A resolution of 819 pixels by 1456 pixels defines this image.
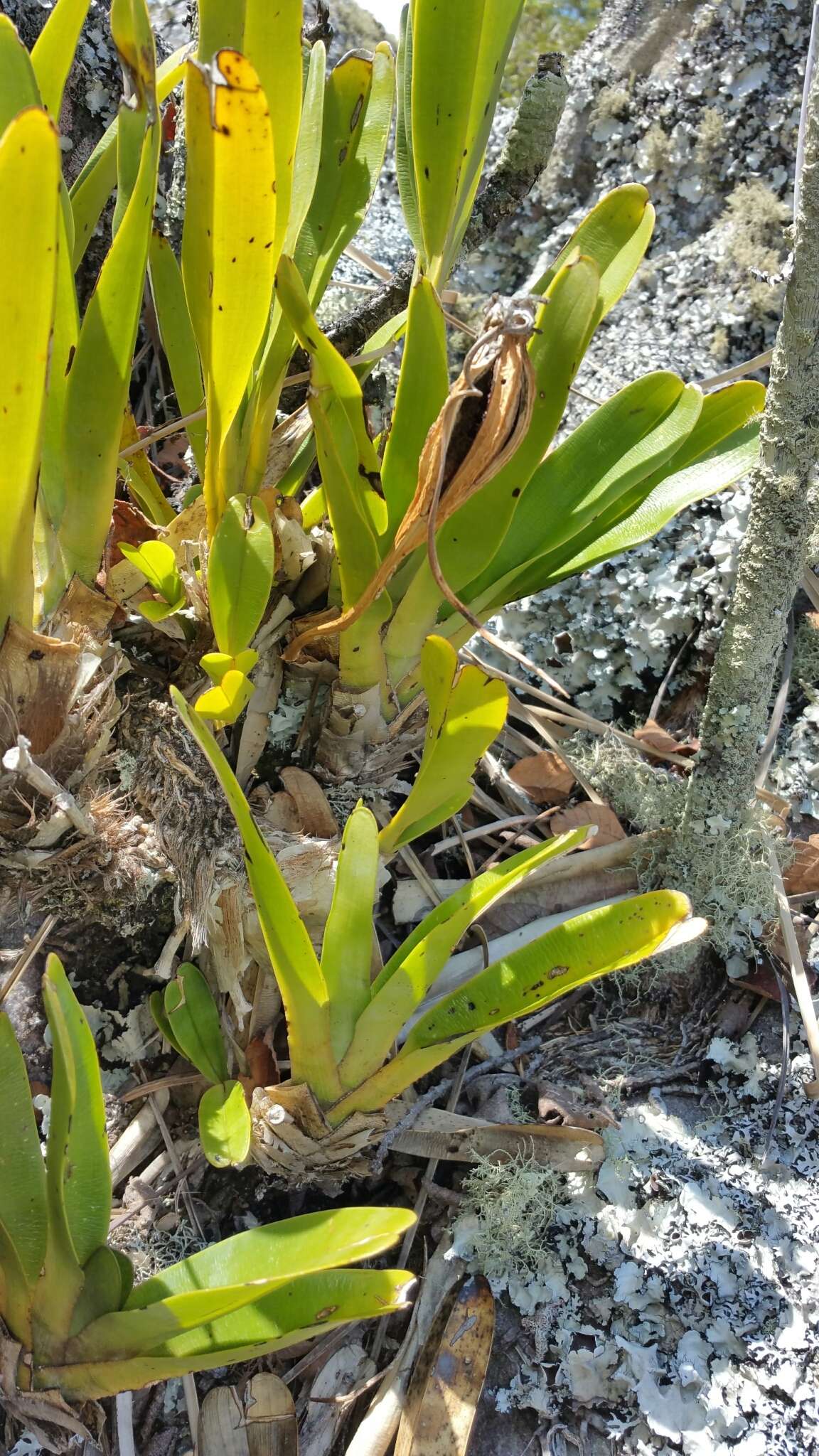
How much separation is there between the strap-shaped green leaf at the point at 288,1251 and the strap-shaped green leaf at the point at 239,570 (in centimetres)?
40

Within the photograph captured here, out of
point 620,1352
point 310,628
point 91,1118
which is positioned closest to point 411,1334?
point 620,1352

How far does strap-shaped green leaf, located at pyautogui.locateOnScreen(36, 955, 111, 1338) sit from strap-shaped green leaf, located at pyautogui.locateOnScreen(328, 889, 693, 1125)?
179mm

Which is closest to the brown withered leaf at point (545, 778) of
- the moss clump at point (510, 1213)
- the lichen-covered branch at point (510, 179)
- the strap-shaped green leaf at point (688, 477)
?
the strap-shaped green leaf at point (688, 477)

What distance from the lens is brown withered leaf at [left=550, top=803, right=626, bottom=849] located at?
1.04 metres

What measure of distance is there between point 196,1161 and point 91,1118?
0.26 meters

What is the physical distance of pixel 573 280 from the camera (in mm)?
672

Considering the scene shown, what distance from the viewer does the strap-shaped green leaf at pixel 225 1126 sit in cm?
68

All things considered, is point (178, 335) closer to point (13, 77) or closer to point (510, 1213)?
point (13, 77)

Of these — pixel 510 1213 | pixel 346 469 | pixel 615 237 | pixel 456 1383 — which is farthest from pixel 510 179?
pixel 456 1383

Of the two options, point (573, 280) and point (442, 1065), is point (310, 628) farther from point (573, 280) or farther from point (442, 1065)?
point (442, 1065)

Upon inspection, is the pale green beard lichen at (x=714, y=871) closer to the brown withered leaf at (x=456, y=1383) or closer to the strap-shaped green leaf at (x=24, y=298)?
the brown withered leaf at (x=456, y=1383)

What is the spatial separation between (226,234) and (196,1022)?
0.61 m

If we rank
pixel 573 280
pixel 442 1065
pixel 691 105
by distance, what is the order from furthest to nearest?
pixel 691 105, pixel 442 1065, pixel 573 280

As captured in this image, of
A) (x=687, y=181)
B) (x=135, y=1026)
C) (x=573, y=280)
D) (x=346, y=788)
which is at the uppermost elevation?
(x=687, y=181)
